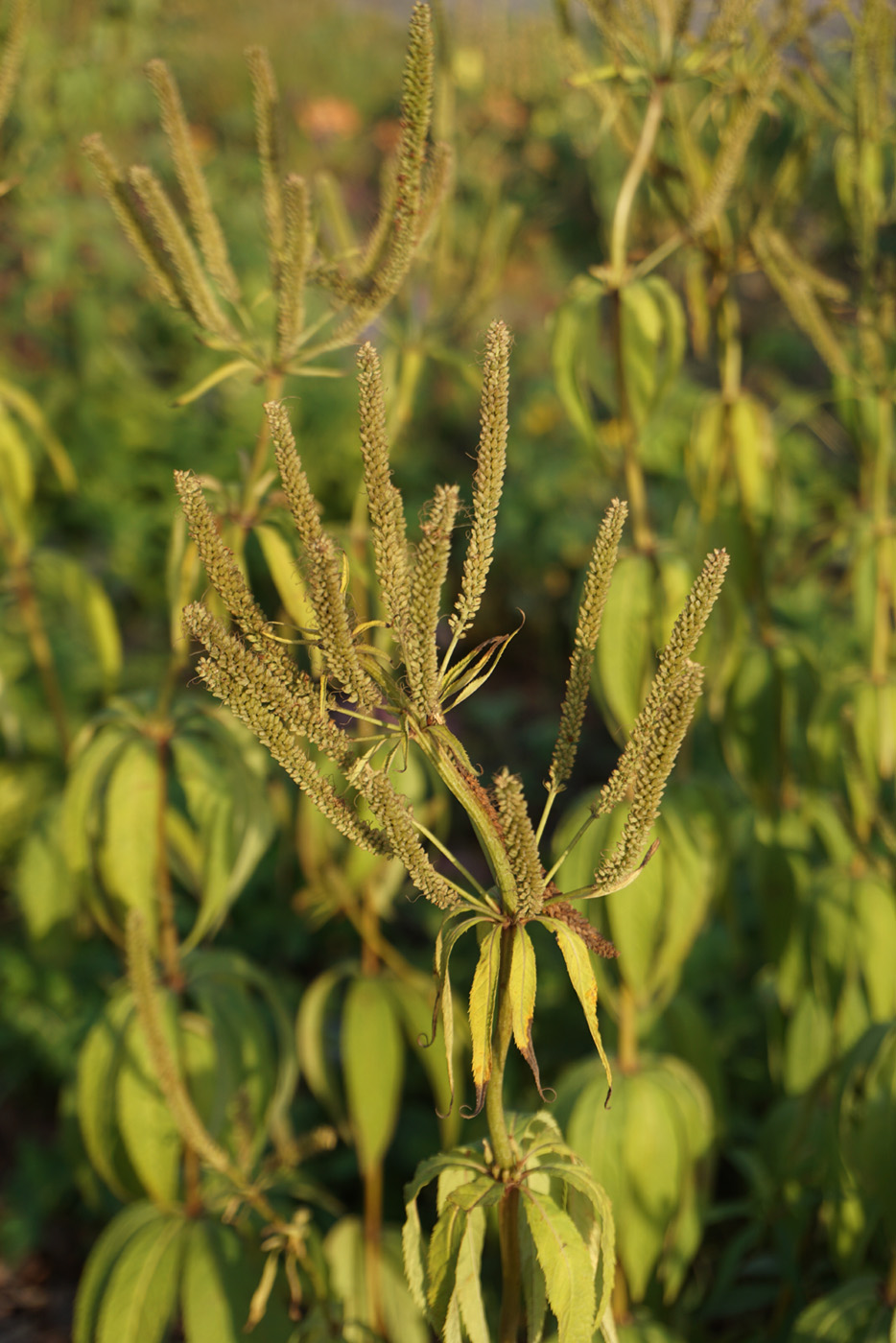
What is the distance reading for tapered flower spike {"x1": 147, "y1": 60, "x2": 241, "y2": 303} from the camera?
3.45ft

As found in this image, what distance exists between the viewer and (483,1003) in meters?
0.74

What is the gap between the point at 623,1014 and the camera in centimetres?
138

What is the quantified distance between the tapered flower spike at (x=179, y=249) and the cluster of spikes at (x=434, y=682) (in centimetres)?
45

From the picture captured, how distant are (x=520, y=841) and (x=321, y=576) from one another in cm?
20

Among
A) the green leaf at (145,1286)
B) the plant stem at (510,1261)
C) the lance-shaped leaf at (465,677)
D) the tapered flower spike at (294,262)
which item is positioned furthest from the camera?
the green leaf at (145,1286)

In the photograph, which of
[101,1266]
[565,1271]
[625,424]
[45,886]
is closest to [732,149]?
[625,424]

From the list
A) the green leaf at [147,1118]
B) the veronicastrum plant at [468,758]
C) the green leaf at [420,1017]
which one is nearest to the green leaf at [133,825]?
the green leaf at [147,1118]

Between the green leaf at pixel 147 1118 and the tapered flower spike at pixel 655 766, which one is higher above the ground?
the tapered flower spike at pixel 655 766

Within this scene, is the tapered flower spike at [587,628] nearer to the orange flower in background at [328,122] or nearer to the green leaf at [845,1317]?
the green leaf at [845,1317]

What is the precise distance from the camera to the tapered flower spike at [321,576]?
627 millimetres

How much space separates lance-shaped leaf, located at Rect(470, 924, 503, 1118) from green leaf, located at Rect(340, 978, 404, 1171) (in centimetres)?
76

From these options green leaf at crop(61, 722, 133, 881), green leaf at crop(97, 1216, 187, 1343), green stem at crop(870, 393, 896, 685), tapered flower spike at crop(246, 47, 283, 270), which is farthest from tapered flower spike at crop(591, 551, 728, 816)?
green stem at crop(870, 393, 896, 685)

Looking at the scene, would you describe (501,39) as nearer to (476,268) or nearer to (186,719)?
(476,268)

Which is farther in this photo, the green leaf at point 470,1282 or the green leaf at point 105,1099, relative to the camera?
the green leaf at point 105,1099
